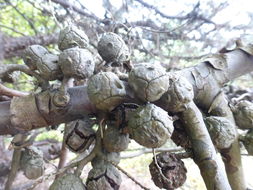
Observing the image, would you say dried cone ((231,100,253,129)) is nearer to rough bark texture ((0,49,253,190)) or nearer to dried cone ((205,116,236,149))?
rough bark texture ((0,49,253,190))

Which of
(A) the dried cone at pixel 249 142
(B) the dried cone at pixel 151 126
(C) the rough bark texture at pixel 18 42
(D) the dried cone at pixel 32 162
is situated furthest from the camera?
(C) the rough bark texture at pixel 18 42

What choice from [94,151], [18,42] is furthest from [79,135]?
[18,42]

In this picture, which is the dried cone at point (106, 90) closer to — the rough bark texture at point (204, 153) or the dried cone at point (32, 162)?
the rough bark texture at point (204, 153)

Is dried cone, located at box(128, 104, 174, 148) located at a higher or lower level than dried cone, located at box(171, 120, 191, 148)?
higher

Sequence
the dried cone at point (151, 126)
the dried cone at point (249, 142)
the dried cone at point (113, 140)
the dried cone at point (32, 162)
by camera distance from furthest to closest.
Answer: the dried cone at point (32, 162) → the dried cone at point (249, 142) → the dried cone at point (113, 140) → the dried cone at point (151, 126)

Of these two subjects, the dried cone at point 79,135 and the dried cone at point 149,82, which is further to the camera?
the dried cone at point 79,135

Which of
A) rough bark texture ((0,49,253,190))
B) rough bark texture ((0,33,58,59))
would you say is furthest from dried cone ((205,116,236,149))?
rough bark texture ((0,33,58,59))

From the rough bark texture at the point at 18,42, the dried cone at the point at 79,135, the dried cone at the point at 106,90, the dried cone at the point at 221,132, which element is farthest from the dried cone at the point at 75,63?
the rough bark texture at the point at 18,42

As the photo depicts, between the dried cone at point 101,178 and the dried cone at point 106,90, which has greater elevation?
the dried cone at point 106,90
